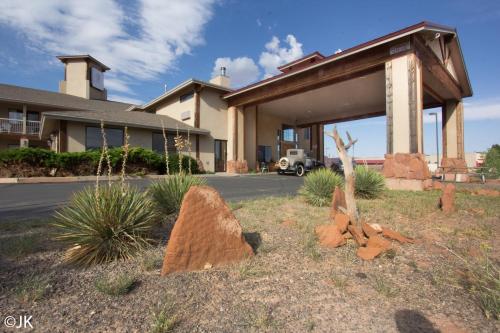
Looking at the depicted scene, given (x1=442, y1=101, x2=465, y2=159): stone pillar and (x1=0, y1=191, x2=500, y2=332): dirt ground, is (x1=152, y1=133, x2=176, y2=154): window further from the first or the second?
(x1=442, y1=101, x2=465, y2=159): stone pillar

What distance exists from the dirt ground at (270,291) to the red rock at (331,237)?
Result: 0.13 metres

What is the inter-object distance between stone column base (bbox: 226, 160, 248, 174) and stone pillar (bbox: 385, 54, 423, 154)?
11.9m

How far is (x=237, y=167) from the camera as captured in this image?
66.1ft

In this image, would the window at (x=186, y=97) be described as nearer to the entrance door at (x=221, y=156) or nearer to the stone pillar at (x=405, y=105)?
the entrance door at (x=221, y=156)

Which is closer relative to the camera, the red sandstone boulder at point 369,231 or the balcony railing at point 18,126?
the red sandstone boulder at point 369,231

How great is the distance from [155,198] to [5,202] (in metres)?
4.95

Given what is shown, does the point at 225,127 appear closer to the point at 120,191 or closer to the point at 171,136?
the point at 171,136

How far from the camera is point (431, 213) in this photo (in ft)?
18.1

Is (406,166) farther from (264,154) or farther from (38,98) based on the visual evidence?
(38,98)

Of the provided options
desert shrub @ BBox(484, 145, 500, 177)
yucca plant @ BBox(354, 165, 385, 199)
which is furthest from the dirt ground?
desert shrub @ BBox(484, 145, 500, 177)

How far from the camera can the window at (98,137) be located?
16361 mm

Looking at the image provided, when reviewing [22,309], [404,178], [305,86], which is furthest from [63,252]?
[305,86]

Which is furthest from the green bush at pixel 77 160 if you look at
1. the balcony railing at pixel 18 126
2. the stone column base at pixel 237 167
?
the balcony railing at pixel 18 126

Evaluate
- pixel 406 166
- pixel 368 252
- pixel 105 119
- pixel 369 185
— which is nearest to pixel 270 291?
pixel 368 252
